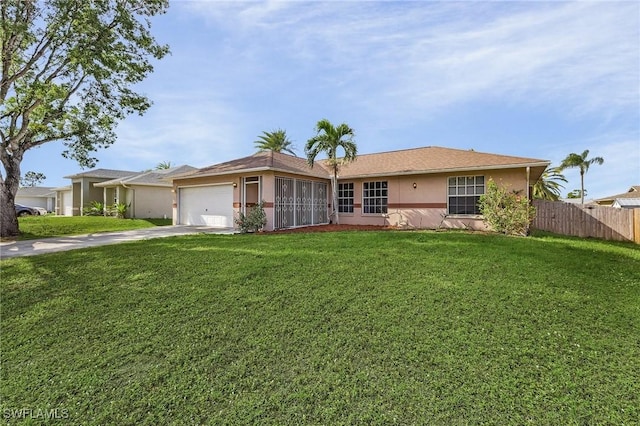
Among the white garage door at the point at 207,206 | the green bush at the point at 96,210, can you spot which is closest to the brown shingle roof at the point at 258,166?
the white garage door at the point at 207,206

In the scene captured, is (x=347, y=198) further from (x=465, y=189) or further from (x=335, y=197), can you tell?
(x=465, y=189)

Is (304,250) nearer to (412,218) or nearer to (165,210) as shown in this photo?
(412,218)

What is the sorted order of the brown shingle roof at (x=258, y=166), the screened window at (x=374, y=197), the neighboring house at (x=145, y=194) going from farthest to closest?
1. the neighboring house at (x=145, y=194)
2. the screened window at (x=374, y=197)
3. the brown shingle roof at (x=258, y=166)

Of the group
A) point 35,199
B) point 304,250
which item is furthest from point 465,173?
point 35,199

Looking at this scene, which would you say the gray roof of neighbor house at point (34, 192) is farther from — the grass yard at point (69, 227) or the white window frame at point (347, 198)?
the white window frame at point (347, 198)

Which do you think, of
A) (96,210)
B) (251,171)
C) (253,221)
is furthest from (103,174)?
(253,221)

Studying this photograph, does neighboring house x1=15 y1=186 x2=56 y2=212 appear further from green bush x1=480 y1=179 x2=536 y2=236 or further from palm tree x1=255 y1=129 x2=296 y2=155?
green bush x1=480 y1=179 x2=536 y2=236

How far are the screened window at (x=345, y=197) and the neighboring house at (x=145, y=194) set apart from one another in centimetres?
1335

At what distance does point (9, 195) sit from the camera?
43.8 feet

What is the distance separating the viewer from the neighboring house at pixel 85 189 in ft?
88.2

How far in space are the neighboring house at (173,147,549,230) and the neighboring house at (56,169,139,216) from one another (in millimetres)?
15509

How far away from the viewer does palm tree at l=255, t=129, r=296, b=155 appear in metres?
34.9

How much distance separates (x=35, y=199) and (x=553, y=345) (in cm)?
6218

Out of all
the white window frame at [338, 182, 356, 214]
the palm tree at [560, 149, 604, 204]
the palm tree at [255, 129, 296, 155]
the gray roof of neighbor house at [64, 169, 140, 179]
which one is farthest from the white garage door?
the palm tree at [560, 149, 604, 204]
